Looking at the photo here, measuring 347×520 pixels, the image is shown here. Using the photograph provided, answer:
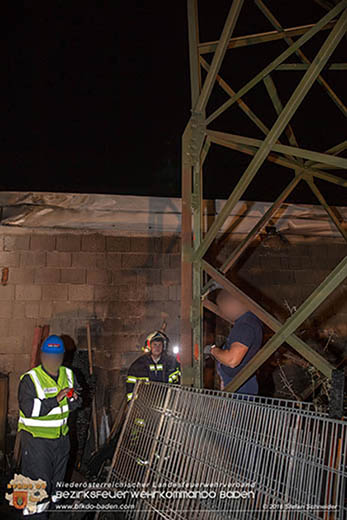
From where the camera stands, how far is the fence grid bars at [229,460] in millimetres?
1953

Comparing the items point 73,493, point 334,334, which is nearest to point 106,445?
point 73,493

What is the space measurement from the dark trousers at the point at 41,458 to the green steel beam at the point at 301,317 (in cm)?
254

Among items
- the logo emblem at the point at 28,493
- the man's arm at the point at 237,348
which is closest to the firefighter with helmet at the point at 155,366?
the logo emblem at the point at 28,493

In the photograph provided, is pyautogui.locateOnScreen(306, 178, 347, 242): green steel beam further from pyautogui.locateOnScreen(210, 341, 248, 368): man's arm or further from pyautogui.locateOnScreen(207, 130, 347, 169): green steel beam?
pyautogui.locateOnScreen(210, 341, 248, 368): man's arm

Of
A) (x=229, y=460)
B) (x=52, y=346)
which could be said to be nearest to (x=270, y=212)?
(x=229, y=460)

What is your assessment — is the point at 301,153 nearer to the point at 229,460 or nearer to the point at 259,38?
the point at 259,38

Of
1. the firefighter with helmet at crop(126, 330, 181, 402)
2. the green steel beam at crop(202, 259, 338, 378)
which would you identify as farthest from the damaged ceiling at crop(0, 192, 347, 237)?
the green steel beam at crop(202, 259, 338, 378)

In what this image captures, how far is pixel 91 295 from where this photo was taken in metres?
7.60

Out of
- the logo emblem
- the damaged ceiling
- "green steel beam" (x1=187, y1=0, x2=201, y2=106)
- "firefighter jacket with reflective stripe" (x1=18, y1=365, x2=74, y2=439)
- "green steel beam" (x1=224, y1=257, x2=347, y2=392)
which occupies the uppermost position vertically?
"green steel beam" (x1=187, y1=0, x2=201, y2=106)

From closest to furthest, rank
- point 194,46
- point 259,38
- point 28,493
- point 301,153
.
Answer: point 301,153
point 194,46
point 259,38
point 28,493

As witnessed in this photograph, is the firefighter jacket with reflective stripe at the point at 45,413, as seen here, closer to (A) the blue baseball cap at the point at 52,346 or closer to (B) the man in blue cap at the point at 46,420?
(B) the man in blue cap at the point at 46,420

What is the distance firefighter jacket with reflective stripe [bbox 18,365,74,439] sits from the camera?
4.88 meters

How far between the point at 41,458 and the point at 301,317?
11.3 ft

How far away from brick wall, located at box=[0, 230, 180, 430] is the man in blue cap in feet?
7.55
